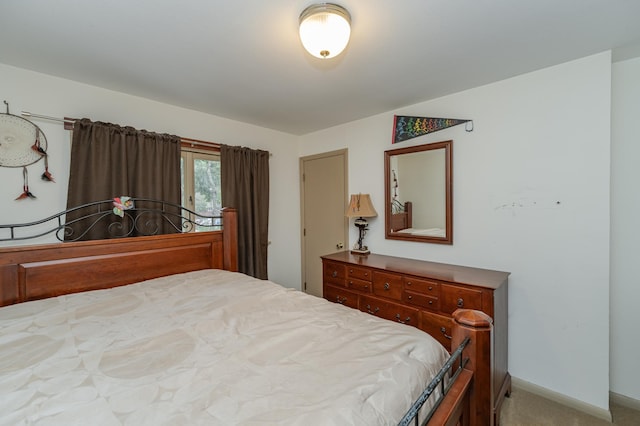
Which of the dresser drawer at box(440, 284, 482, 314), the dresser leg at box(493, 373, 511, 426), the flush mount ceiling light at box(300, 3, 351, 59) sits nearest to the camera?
the flush mount ceiling light at box(300, 3, 351, 59)

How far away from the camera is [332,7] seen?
1348 mm

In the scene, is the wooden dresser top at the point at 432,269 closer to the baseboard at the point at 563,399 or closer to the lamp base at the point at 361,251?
the lamp base at the point at 361,251

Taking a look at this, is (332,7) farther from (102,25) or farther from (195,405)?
(195,405)

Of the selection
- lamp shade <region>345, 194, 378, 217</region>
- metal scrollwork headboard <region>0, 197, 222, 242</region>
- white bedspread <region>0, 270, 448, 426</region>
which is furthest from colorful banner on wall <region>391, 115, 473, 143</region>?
metal scrollwork headboard <region>0, 197, 222, 242</region>

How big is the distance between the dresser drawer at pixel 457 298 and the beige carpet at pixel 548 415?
2.60 feet

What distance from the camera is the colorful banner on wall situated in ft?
8.18

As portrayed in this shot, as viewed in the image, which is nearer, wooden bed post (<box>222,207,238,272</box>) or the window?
wooden bed post (<box>222,207,238,272</box>)

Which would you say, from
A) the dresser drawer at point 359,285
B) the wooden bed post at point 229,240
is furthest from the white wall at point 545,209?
the wooden bed post at point 229,240

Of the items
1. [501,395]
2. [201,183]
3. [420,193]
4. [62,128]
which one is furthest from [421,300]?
[62,128]

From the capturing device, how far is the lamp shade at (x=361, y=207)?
2.96 metres

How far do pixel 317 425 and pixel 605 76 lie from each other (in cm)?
269

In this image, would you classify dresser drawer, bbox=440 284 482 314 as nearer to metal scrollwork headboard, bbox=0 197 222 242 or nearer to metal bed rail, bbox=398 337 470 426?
metal bed rail, bbox=398 337 470 426

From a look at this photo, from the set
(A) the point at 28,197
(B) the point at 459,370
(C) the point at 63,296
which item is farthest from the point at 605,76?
(A) the point at 28,197

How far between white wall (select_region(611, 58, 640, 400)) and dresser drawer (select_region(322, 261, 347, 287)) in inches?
81.7
